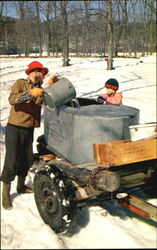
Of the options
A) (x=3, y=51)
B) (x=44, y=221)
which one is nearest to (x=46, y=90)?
(x=44, y=221)

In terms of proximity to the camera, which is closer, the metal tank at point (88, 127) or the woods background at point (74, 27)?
the metal tank at point (88, 127)

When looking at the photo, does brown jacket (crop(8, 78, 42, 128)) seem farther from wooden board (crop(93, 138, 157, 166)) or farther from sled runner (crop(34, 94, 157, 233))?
wooden board (crop(93, 138, 157, 166))

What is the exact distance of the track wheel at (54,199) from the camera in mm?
2576

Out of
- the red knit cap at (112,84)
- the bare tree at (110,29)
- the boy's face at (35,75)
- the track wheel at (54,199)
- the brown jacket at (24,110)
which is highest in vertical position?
the bare tree at (110,29)

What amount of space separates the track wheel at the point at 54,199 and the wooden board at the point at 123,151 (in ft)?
1.90

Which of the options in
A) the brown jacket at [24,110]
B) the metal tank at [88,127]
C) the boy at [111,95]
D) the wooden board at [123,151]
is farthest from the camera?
the boy at [111,95]

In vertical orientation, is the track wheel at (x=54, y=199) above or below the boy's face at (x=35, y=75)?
below

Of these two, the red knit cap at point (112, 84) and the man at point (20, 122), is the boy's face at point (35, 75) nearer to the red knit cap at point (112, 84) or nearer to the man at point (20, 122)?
the man at point (20, 122)

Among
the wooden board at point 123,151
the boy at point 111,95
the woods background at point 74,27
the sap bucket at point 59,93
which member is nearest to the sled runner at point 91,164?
the wooden board at point 123,151

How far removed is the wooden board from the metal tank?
624mm

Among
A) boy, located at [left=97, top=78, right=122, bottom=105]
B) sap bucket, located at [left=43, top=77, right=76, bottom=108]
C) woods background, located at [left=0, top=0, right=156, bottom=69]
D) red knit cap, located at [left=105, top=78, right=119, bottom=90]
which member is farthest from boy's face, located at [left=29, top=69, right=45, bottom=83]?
woods background, located at [left=0, top=0, right=156, bottom=69]

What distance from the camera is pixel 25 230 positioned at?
2883mm

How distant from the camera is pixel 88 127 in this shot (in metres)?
2.92

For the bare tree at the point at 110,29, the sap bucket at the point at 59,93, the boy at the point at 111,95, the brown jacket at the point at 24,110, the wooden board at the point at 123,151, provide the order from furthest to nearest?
the bare tree at the point at 110,29, the boy at the point at 111,95, the brown jacket at the point at 24,110, the sap bucket at the point at 59,93, the wooden board at the point at 123,151
